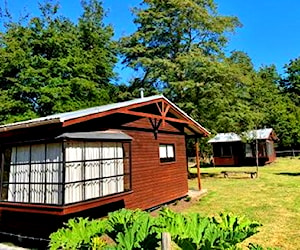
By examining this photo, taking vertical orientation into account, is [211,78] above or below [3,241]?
above

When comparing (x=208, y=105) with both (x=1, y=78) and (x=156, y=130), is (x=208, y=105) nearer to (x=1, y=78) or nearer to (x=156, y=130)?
(x=156, y=130)

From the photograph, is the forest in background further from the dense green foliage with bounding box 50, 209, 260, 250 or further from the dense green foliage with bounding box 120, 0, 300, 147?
the dense green foliage with bounding box 50, 209, 260, 250

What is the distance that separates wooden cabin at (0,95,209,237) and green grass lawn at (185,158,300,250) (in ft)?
10.5

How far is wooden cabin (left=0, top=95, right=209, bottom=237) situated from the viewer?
698 centimetres

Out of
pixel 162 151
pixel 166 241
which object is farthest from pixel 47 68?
pixel 166 241

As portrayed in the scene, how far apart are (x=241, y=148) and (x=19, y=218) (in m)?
25.6

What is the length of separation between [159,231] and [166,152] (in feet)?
26.1

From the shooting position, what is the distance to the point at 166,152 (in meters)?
11.9

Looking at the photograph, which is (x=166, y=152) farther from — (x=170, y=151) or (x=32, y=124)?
(x=32, y=124)

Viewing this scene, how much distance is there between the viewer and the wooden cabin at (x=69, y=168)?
698 cm

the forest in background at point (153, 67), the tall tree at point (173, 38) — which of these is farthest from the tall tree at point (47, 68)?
the tall tree at point (173, 38)

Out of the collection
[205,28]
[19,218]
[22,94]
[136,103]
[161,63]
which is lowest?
[19,218]

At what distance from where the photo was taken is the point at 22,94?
1972cm

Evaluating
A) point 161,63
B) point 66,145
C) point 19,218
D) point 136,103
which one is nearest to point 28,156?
point 66,145
